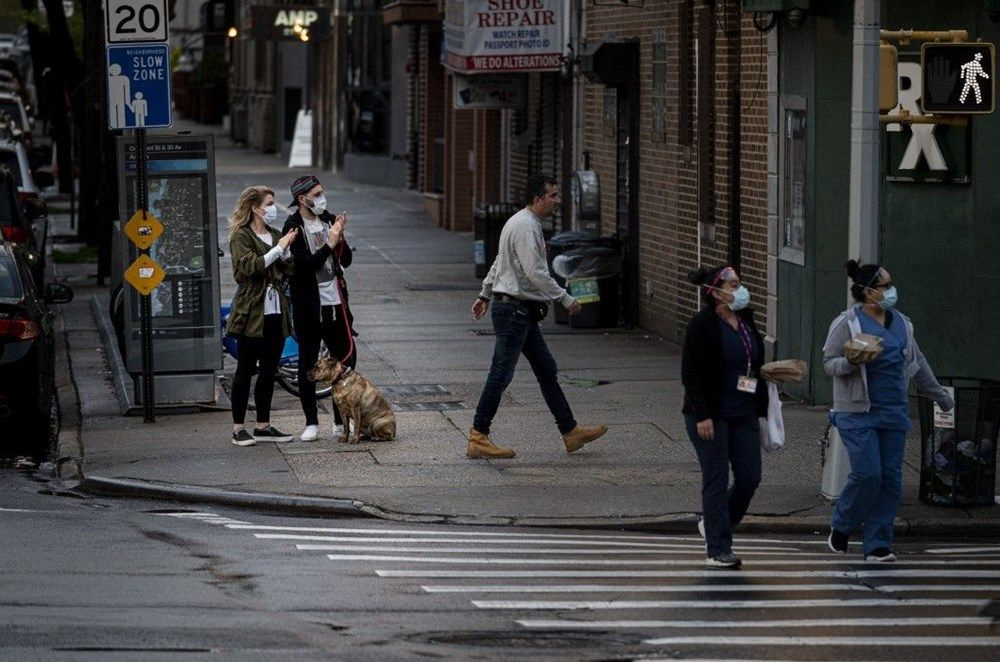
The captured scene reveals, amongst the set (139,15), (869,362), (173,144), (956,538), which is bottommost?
(956,538)

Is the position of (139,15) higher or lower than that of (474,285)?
higher

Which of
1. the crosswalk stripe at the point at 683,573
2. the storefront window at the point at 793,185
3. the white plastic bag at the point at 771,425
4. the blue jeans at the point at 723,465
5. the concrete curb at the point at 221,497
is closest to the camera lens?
the crosswalk stripe at the point at 683,573

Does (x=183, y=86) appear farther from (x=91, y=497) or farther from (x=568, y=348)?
(x=91, y=497)

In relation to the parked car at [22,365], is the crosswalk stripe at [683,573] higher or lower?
lower

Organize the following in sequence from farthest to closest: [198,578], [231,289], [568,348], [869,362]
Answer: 1. [231,289]
2. [568,348]
3. [869,362]
4. [198,578]

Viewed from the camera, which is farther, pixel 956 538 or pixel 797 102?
pixel 797 102

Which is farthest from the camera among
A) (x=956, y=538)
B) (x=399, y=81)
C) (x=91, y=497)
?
(x=399, y=81)

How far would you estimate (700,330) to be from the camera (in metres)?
10.4

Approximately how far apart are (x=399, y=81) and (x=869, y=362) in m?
35.9

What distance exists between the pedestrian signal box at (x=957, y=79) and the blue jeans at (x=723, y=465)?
307 cm

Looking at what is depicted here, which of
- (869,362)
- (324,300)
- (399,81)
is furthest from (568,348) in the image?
(399,81)

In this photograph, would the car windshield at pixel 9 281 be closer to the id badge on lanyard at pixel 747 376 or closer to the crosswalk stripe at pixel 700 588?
the crosswalk stripe at pixel 700 588

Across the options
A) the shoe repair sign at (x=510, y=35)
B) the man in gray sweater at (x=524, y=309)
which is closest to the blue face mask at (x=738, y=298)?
the man in gray sweater at (x=524, y=309)

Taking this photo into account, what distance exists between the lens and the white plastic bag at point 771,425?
1070 cm
